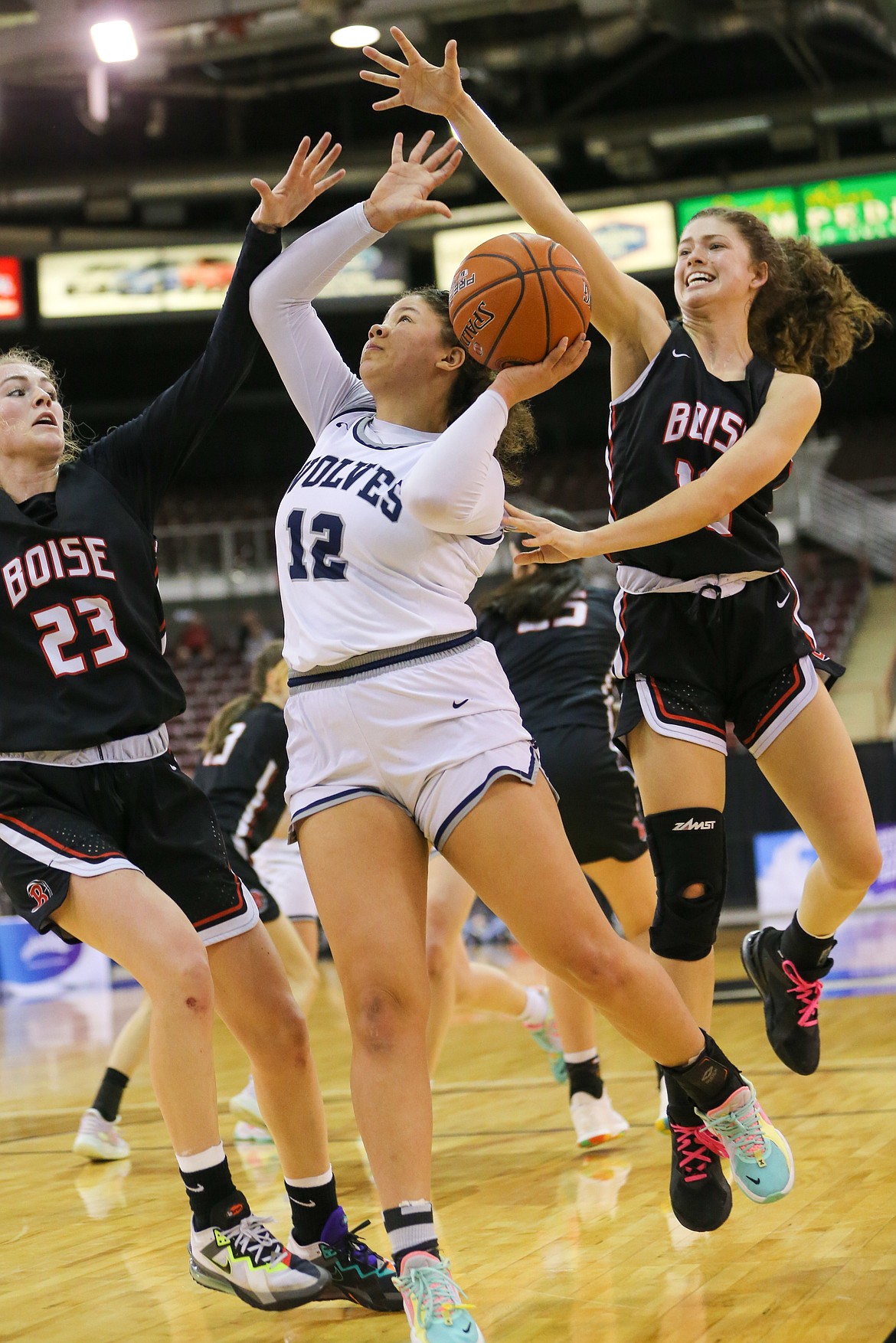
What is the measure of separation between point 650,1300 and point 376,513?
1.83 metres

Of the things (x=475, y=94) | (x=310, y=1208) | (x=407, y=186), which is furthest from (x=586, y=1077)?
(x=475, y=94)

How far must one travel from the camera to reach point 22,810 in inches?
130

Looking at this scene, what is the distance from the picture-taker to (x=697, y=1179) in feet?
11.0

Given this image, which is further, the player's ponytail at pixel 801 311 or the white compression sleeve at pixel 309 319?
the player's ponytail at pixel 801 311

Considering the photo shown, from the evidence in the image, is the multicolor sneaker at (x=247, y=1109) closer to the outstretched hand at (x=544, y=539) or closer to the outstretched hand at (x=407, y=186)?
the outstretched hand at (x=544, y=539)

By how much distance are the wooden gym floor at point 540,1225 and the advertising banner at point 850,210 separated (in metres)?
16.4

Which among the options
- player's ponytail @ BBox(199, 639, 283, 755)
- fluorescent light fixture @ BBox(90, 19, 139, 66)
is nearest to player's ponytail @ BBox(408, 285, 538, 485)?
player's ponytail @ BBox(199, 639, 283, 755)

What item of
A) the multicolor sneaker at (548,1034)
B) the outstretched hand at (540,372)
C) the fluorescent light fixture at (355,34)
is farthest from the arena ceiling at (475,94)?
the outstretched hand at (540,372)

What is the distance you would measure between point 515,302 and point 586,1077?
2911mm

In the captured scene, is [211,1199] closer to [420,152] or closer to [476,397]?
[476,397]

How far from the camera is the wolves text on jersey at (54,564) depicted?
3398 millimetres

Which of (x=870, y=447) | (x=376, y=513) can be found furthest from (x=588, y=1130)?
(x=870, y=447)

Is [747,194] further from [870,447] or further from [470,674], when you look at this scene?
[470,674]

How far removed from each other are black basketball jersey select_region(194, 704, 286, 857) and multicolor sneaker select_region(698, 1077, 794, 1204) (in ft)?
11.1
